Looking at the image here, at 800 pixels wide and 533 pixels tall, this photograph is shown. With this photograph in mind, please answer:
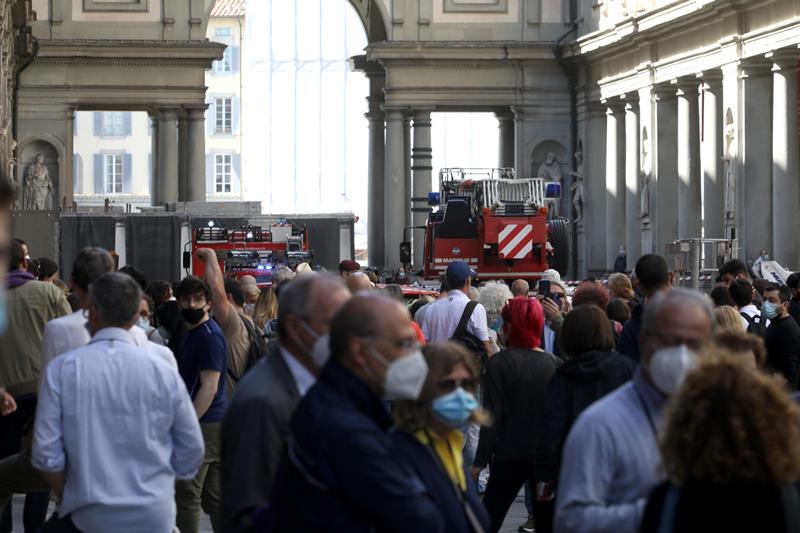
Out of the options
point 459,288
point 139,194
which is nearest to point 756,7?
point 459,288

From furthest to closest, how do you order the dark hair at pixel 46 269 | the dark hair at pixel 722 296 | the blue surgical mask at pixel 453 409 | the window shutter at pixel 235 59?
the window shutter at pixel 235 59, the dark hair at pixel 722 296, the dark hair at pixel 46 269, the blue surgical mask at pixel 453 409

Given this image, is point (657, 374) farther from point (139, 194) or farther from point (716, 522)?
point (139, 194)

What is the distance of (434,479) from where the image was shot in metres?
5.98

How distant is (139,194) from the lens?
298ft

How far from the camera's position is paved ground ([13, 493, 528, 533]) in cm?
1416

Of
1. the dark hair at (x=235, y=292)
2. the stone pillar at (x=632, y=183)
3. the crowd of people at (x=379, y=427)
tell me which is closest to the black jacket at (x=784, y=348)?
the crowd of people at (x=379, y=427)

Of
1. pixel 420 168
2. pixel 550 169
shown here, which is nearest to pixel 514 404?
pixel 420 168

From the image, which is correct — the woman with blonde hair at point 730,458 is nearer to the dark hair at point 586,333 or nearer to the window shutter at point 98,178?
the dark hair at point 586,333

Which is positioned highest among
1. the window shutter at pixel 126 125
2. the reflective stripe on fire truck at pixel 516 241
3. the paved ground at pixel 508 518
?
the window shutter at pixel 126 125

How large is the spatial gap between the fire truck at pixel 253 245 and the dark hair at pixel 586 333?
92.5ft

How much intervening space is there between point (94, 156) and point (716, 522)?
287 feet

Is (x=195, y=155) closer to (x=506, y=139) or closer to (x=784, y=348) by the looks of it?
(x=506, y=139)

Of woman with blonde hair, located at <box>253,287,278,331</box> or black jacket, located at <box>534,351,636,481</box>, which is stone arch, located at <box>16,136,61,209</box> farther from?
black jacket, located at <box>534,351,636,481</box>

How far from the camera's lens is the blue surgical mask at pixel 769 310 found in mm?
14998
